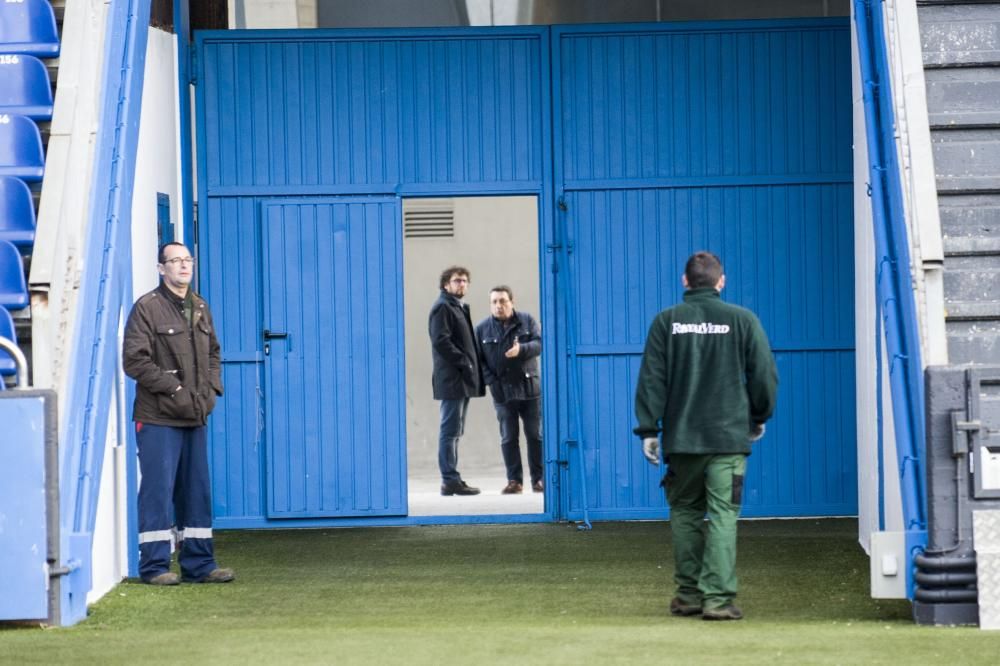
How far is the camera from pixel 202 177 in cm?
1200

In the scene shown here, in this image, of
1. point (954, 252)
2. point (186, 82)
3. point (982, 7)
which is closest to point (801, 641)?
point (954, 252)

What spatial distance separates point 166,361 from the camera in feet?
29.7

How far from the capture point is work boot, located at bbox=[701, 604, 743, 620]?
7641 mm

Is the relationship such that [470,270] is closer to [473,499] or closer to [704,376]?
[473,499]

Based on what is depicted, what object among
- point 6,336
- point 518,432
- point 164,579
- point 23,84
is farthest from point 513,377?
point 6,336

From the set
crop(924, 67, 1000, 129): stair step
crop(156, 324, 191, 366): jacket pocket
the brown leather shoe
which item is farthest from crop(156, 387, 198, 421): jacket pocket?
the brown leather shoe

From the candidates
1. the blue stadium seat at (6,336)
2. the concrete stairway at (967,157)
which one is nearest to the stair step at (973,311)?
the concrete stairway at (967,157)

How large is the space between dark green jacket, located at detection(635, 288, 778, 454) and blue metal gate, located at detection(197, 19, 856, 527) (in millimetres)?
4272

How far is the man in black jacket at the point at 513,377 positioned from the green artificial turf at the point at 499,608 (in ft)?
7.44

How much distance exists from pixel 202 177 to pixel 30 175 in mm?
3112

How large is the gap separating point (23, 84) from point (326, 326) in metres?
3.19

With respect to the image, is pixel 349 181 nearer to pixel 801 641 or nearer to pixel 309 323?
pixel 309 323

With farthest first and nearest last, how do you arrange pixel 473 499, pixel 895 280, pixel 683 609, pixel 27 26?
pixel 473 499
pixel 27 26
pixel 895 280
pixel 683 609

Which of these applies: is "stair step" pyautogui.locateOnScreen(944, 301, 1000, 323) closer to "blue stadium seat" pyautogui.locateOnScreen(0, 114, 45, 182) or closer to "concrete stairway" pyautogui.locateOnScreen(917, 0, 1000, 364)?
"concrete stairway" pyautogui.locateOnScreen(917, 0, 1000, 364)
